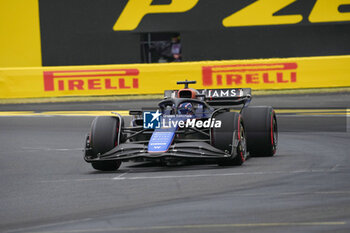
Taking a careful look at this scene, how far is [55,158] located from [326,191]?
546 centimetres

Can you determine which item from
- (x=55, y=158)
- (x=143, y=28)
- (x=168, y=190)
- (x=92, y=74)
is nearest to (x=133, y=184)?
(x=168, y=190)

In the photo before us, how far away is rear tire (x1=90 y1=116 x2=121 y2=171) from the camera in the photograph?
9773mm

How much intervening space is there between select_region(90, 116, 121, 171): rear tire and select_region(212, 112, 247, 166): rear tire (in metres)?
1.36

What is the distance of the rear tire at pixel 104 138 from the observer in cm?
977

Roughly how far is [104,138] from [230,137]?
1681 millimetres

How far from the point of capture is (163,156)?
366 inches

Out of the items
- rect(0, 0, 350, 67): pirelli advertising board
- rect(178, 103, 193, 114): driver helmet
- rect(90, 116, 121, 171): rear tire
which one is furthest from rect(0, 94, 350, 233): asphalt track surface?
rect(0, 0, 350, 67): pirelli advertising board

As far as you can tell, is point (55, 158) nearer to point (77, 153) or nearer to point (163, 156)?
point (77, 153)

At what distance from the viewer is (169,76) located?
71.7 ft

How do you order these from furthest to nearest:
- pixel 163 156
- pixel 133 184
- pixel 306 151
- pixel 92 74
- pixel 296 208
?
pixel 92 74 → pixel 306 151 → pixel 163 156 → pixel 133 184 → pixel 296 208

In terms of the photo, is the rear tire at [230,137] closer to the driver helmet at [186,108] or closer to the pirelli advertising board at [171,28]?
the driver helmet at [186,108]

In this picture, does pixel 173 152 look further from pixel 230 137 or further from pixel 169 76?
pixel 169 76

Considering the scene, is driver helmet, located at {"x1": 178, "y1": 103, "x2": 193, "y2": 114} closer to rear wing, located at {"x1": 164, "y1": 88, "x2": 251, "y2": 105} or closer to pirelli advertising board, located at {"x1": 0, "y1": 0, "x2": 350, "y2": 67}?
rear wing, located at {"x1": 164, "y1": 88, "x2": 251, "y2": 105}

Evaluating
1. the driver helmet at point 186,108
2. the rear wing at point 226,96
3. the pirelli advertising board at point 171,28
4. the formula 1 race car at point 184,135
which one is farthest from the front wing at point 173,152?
the pirelli advertising board at point 171,28
